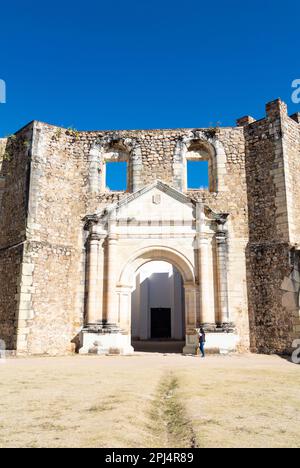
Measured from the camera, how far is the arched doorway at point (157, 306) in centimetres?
2197

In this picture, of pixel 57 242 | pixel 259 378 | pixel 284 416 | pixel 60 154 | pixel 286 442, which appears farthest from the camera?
pixel 60 154

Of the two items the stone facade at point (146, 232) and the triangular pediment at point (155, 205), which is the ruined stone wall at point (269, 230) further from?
the triangular pediment at point (155, 205)

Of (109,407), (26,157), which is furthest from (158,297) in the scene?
(109,407)

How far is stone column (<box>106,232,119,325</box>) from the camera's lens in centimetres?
1238

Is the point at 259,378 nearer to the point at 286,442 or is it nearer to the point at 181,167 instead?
the point at 286,442

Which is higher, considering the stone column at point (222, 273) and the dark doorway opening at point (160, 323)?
the stone column at point (222, 273)

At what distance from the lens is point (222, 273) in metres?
12.5

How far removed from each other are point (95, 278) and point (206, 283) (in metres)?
3.37

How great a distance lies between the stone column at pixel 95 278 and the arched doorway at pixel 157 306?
8919 millimetres

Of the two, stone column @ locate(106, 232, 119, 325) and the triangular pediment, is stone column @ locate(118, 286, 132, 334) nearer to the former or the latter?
stone column @ locate(106, 232, 119, 325)

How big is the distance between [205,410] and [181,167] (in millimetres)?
10525

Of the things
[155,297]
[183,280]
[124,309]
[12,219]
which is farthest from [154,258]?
[155,297]

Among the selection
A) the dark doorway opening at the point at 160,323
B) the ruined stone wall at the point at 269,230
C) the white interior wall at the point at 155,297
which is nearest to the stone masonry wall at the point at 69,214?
the ruined stone wall at the point at 269,230

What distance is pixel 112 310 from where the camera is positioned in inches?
488
